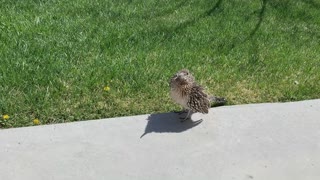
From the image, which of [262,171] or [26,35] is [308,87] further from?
[26,35]

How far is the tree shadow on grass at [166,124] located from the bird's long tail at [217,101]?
343 millimetres

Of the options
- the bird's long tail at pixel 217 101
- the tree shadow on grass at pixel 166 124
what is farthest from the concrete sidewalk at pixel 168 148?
the bird's long tail at pixel 217 101

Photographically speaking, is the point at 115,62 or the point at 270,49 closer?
the point at 115,62

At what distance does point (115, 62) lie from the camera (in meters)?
5.53

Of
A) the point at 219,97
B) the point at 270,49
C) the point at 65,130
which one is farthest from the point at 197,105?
the point at 270,49

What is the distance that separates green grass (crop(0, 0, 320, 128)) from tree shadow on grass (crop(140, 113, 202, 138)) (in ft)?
0.62

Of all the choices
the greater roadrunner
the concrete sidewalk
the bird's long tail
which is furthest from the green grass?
the greater roadrunner

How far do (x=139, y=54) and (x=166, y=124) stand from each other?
1.54 metres

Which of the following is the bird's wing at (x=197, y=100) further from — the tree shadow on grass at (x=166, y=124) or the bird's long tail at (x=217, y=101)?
the bird's long tail at (x=217, y=101)

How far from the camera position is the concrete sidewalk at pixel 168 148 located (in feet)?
12.4

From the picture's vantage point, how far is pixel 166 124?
177 inches

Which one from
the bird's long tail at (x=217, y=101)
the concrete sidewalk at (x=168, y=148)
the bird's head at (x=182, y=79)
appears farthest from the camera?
the bird's long tail at (x=217, y=101)

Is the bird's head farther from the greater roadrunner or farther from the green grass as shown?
the green grass

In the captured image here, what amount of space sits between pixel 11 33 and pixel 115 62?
1472 millimetres
